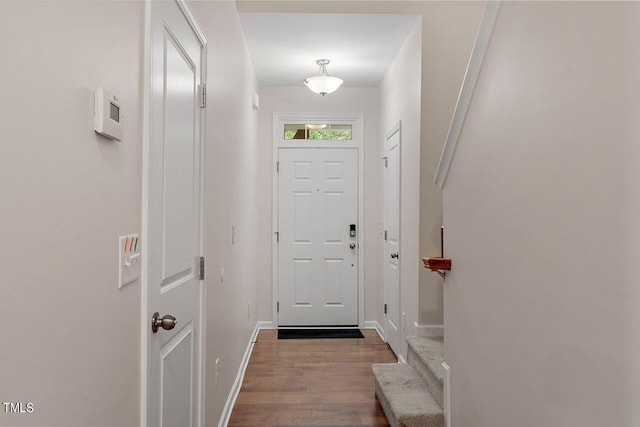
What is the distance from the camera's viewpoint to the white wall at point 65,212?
0.77 m

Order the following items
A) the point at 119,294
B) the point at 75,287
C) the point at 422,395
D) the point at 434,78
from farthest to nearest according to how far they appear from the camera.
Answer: the point at 434,78 → the point at 422,395 → the point at 119,294 → the point at 75,287

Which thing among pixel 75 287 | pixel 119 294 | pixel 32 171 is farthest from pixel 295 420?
pixel 32 171

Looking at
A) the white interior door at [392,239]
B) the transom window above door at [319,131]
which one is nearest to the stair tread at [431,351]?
the white interior door at [392,239]

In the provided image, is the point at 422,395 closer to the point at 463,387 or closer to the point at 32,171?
the point at 463,387

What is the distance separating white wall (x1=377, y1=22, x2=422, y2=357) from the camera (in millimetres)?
3631

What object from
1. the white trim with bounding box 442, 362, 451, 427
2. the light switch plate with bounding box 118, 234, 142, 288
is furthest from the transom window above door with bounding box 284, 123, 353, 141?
the light switch plate with bounding box 118, 234, 142, 288

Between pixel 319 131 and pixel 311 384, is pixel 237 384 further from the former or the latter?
pixel 319 131

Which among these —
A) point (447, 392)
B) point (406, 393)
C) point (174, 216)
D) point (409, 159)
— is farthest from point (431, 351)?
point (174, 216)

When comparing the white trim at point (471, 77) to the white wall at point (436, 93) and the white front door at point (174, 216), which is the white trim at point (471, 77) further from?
the white wall at point (436, 93)

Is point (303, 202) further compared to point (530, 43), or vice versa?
point (303, 202)

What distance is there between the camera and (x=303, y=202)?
219 inches

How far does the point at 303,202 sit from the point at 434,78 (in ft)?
7.89

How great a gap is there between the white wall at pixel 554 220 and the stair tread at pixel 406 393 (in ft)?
2.59

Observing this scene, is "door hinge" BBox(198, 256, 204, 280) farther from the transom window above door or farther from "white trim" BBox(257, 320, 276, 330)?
the transom window above door
